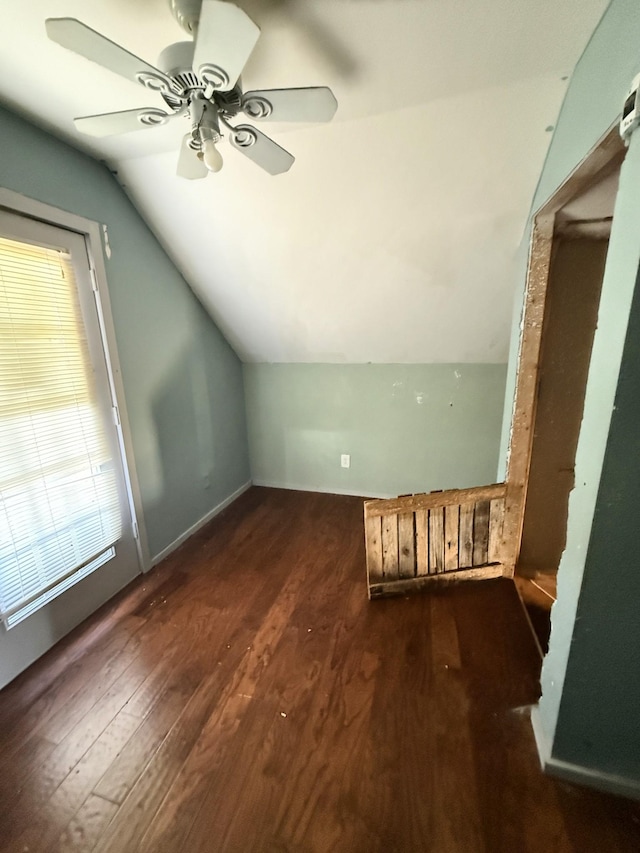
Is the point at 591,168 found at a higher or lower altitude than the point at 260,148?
lower

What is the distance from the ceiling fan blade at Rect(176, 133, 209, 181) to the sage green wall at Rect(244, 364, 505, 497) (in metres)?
1.82

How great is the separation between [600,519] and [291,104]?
144cm

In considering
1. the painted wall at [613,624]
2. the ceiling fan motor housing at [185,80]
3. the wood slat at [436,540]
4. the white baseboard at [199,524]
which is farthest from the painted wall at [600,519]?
the white baseboard at [199,524]

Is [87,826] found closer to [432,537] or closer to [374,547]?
[374,547]

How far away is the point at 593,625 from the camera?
3.34 feet

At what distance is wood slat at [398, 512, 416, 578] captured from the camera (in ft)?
6.23

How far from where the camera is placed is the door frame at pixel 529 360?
1.41 metres

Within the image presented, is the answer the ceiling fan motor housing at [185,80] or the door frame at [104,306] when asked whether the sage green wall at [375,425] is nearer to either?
the door frame at [104,306]

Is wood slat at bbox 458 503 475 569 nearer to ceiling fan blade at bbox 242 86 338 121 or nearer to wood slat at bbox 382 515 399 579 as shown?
wood slat at bbox 382 515 399 579

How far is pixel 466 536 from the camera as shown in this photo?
6.48 ft

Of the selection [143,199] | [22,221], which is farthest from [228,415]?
[22,221]

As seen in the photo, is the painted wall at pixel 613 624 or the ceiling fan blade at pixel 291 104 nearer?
the painted wall at pixel 613 624

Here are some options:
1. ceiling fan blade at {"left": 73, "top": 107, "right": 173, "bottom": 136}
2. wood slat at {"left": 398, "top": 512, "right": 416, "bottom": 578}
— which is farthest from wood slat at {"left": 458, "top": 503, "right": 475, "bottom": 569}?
ceiling fan blade at {"left": 73, "top": 107, "right": 173, "bottom": 136}

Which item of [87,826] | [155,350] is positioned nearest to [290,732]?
[87,826]
